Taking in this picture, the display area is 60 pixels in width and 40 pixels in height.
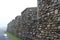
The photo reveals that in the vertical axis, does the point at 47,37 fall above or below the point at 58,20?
below

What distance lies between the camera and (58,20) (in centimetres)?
546

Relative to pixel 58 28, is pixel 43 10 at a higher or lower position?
higher

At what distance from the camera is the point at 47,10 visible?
6215 mm

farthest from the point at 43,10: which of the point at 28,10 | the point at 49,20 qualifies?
the point at 28,10

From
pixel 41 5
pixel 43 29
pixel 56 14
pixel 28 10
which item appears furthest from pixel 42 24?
pixel 28 10

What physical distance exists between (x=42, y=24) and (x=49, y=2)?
902 millimetres

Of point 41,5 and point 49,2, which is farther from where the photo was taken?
point 41,5

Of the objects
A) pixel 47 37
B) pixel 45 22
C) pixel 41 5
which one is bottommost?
pixel 47 37

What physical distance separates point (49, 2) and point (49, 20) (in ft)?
1.68

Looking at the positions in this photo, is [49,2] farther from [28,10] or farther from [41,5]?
[28,10]

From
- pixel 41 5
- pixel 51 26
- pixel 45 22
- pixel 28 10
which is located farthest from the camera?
pixel 28 10

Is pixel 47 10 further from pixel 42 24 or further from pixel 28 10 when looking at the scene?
pixel 28 10

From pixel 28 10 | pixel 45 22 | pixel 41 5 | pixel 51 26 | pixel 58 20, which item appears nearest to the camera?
pixel 58 20

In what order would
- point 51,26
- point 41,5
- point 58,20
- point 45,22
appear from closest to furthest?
point 58,20, point 51,26, point 45,22, point 41,5
